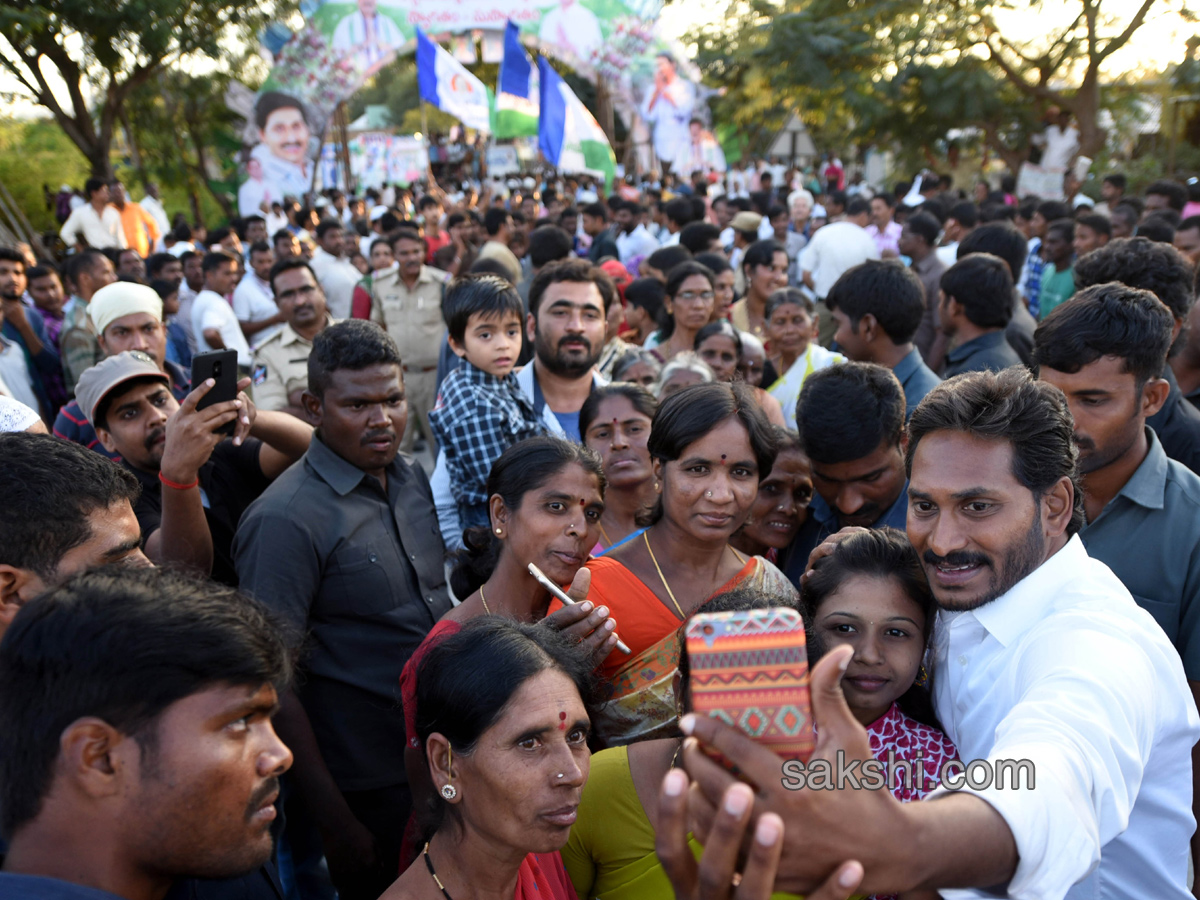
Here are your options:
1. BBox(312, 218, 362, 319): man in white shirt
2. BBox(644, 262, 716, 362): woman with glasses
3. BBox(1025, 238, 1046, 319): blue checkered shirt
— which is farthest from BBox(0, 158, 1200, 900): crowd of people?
BBox(312, 218, 362, 319): man in white shirt

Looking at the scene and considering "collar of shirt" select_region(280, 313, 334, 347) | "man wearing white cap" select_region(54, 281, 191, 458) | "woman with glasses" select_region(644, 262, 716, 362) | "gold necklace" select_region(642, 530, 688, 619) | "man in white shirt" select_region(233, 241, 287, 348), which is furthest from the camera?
"man in white shirt" select_region(233, 241, 287, 348)

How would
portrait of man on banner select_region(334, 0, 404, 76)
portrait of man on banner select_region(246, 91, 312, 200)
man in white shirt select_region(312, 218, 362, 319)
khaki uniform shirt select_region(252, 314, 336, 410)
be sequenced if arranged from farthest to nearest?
portrait of man on banner select_region(334, 0, 404, 76) < portrait of man on banner select_region(246, 91, 312, 200) < man in white shirt select_region(312, 218, 362, 319) < khaki uniform shirt select_region(252, 314, 336, 410)

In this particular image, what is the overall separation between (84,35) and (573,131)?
1147 cm

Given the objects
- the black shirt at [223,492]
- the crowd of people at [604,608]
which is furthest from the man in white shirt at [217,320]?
the black shirt at [223,492]

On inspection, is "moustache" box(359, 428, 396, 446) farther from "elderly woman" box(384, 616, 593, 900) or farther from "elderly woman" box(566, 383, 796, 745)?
"elderly woman" box(384, 616, 593, 900)

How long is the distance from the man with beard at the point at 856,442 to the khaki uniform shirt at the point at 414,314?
4543mm

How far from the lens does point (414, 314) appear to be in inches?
275

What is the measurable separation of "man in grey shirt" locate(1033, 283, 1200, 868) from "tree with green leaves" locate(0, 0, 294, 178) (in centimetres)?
1728

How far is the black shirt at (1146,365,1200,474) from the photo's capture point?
304 cm

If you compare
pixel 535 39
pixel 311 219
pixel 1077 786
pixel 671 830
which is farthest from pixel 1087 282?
pixel 535 39

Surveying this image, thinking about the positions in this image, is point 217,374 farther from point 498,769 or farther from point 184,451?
point 498,769

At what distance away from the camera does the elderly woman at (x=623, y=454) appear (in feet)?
10.5

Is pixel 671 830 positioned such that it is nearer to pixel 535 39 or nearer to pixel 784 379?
pixel 784 379

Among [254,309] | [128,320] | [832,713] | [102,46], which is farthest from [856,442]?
[102,46]
